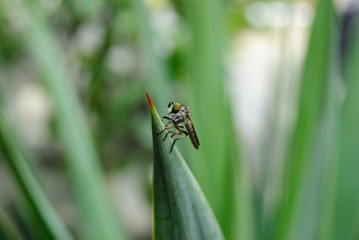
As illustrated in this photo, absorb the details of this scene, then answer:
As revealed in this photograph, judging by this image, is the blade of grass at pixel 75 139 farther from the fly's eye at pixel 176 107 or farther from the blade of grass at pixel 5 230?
the fly's eye at pixel 176 107

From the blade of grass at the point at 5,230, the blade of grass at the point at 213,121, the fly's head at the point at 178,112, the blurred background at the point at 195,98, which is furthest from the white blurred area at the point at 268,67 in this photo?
the blade of grass at the point at 5,230

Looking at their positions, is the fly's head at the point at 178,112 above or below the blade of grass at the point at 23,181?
above

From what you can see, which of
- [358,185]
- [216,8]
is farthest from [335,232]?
[216,8]

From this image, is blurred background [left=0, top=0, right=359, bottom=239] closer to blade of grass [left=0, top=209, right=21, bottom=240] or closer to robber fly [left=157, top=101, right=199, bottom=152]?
blade of grass [left=0, top=209, right=21, bottom=240]

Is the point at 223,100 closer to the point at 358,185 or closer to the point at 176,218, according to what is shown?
the point at 358,185

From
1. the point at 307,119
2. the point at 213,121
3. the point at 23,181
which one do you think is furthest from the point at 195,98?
the point at 23,181

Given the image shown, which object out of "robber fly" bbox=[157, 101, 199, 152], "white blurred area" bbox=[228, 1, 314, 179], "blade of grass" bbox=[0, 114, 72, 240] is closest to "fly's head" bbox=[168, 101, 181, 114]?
"robber fly" bbox=[157, 101, 199, 152]
